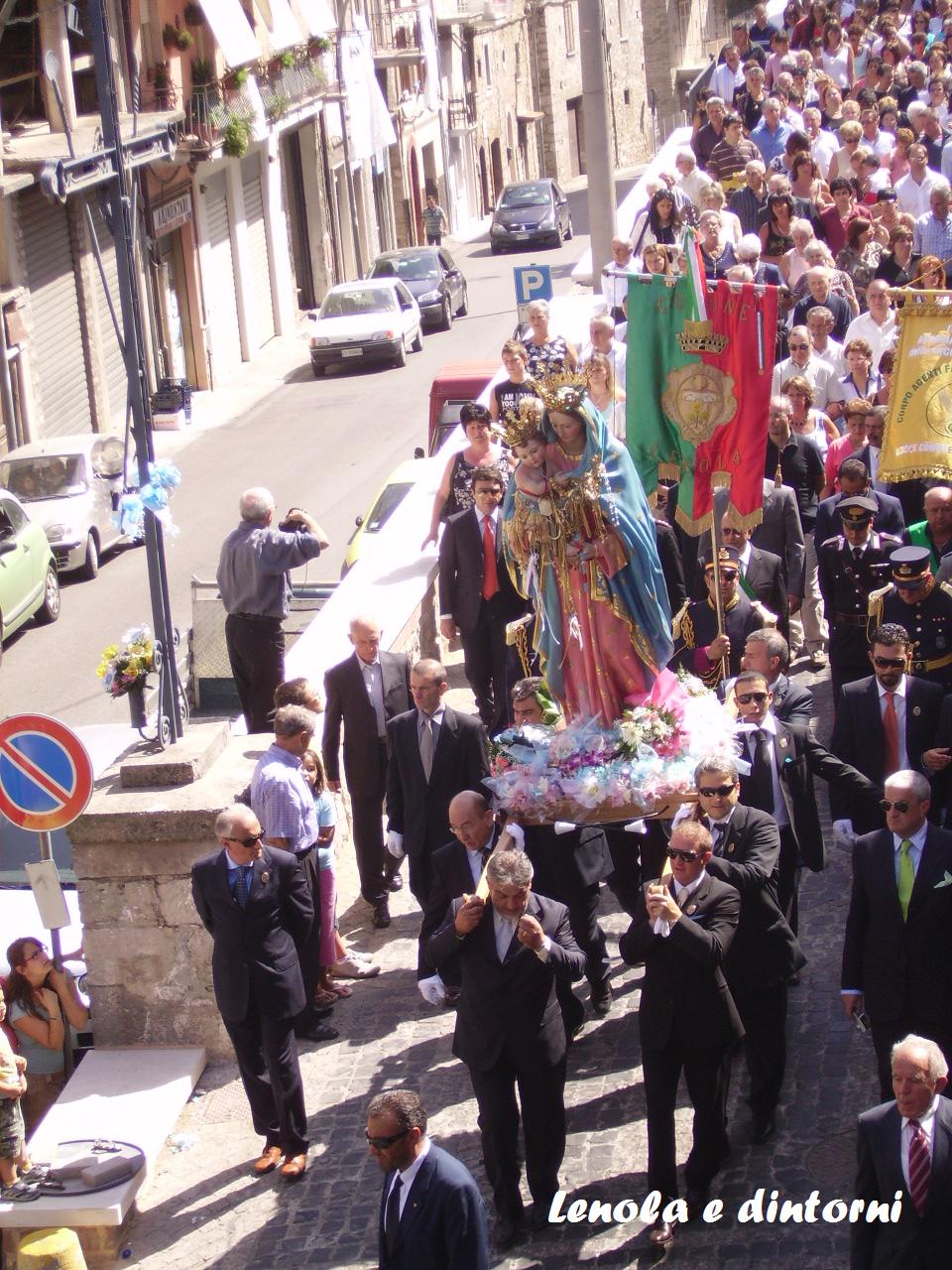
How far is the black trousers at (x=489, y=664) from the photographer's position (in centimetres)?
1064

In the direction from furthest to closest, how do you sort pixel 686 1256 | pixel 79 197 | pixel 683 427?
pixel 79 197 < pixel 683 427 < pixel 686 1256

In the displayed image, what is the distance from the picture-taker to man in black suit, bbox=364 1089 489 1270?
237 inches

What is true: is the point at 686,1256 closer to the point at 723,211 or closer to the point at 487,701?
the point at 487,701

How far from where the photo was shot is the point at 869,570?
10.2 m

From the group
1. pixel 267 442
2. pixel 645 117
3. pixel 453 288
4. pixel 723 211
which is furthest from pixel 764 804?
pixel 645 117

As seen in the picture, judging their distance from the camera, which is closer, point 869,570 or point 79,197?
point 869,570

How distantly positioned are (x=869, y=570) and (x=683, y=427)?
1502 mm

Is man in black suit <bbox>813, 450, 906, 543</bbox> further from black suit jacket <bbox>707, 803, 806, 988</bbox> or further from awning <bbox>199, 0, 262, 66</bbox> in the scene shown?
awning <bbox>199, 0, 262, 66</bbox>

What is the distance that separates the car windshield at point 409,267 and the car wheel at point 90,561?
1643cm

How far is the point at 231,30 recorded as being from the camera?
3478 cm

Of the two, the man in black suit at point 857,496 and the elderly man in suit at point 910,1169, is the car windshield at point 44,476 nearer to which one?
the man in black suit at point 857,496

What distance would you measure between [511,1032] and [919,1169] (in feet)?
5.66

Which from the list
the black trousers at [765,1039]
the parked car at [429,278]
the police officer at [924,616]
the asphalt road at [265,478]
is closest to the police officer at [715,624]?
the police officer at [924,616]

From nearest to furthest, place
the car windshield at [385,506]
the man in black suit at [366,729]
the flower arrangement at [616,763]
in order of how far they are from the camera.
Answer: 1. the flower arrangement at [616,763]
2. the man in black suit at [366,729]
3. the car windshield at [385,506]
